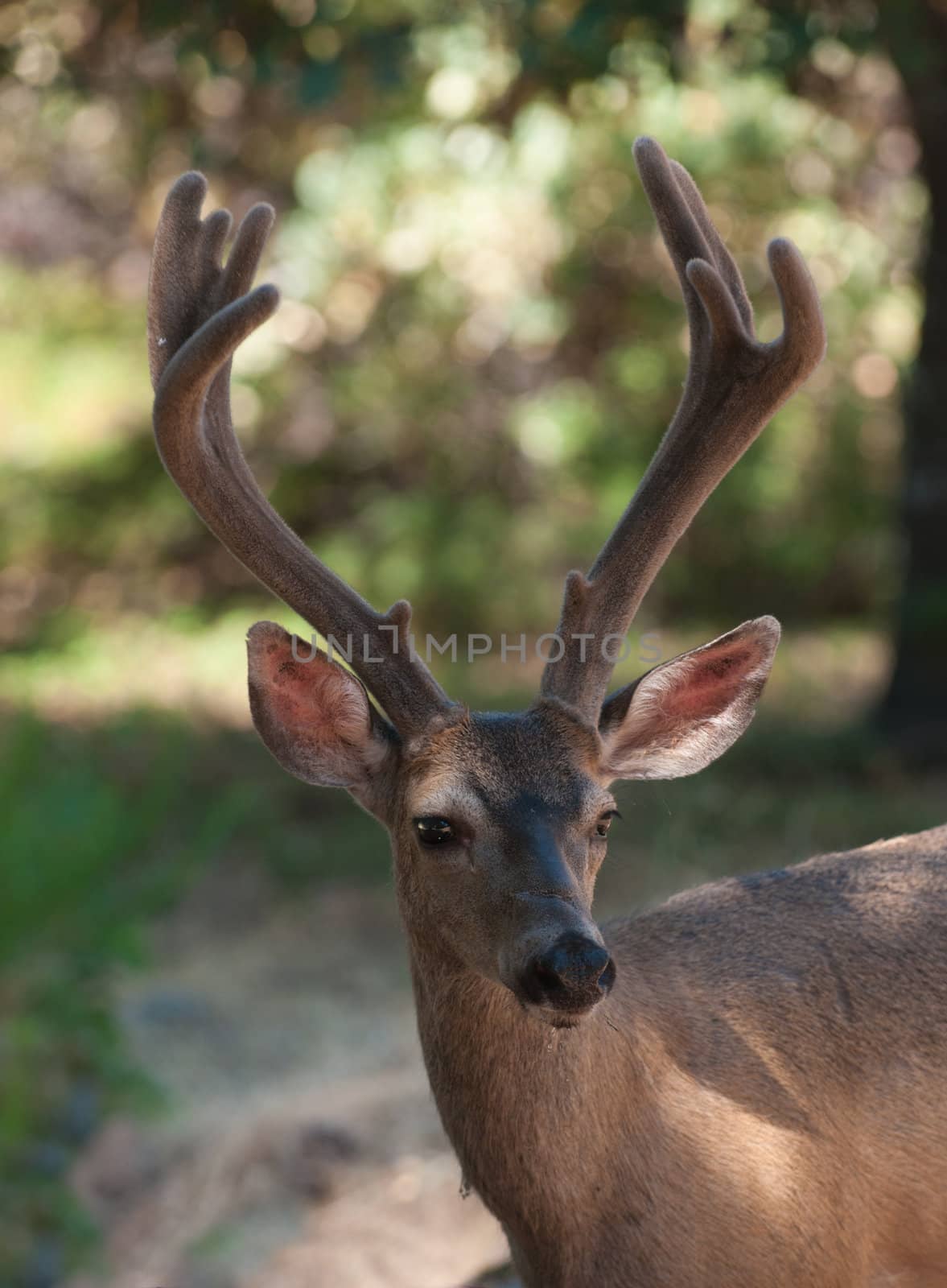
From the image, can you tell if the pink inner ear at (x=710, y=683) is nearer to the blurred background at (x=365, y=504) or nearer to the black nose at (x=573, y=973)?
the black nose at (x=573, y=973)

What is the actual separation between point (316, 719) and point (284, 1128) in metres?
2.96

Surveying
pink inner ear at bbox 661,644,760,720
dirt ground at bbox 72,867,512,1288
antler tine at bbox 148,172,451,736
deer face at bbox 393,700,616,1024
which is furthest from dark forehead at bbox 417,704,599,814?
dirt ground at bbox 72,867,512,1288

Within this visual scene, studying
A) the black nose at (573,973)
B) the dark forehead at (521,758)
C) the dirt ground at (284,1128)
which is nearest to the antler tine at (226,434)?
the dark forehead at (521,758)

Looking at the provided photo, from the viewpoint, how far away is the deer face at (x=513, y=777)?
2645 mm

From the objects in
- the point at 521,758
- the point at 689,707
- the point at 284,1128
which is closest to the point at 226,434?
the point at 521,758

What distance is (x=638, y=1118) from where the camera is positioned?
2.88 meters

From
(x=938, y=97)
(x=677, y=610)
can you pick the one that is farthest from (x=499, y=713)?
(x=677, y=610)

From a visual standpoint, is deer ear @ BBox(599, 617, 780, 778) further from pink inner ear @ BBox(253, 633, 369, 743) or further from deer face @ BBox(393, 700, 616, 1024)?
Result: pink inner ear @ BBox(253, 633, 369, 743)

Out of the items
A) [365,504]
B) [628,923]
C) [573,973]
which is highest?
[573,973]

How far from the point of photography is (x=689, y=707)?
324 cm

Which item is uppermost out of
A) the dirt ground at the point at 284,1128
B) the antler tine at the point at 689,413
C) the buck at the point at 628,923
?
the antler tine at the point at 689,413

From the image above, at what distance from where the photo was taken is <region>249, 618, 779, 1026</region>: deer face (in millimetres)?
2645

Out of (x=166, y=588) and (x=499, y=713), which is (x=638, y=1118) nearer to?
(x=499, y=713)

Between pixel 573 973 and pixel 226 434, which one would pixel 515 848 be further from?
pixel 226 434
